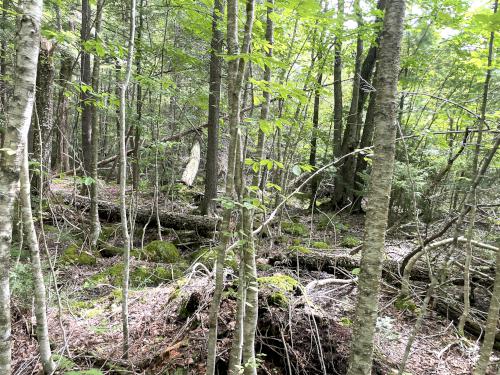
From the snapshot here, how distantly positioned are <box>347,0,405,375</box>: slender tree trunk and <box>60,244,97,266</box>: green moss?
5906 mm

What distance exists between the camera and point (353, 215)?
451 inches

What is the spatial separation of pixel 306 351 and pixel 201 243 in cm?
522

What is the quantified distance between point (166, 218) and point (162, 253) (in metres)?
1.65

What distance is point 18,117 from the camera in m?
2.39

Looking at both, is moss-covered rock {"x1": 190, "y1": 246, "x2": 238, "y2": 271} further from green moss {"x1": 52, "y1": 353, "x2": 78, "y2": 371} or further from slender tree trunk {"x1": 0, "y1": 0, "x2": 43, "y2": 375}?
slender tree trunk {"x1": 0, "y1": 0, "x2": 43, "y2": 375}

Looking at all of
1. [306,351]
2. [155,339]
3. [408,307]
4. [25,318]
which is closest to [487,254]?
[408,307]

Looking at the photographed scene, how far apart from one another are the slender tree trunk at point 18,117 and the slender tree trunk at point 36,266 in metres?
0.31

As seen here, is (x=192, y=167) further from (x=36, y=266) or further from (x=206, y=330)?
(x=36, y=266)

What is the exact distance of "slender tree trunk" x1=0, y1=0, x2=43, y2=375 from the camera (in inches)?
93.0

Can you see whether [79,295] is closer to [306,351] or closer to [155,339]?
[155,339]

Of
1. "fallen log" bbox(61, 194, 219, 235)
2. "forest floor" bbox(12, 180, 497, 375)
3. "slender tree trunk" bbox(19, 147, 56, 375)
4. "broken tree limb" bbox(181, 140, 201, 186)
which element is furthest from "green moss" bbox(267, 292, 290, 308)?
"broken tree limb" bbox(181, 140, 201, 186)

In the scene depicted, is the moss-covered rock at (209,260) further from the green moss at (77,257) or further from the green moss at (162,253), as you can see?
the green moss at (77,257)

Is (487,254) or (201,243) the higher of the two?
(487,254)

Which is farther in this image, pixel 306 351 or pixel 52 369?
pixel 306 351
